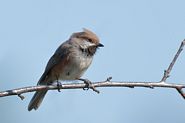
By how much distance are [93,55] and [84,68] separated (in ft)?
0.82

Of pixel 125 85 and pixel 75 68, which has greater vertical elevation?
pixel 75 68

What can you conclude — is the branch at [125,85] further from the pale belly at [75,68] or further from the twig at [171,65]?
the pale belly at [75,68]

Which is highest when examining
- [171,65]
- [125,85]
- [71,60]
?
[71,60]

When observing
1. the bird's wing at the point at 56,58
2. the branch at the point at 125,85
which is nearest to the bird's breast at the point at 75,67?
the bird's wing at the point at 56,58

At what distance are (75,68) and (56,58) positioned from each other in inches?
14.8

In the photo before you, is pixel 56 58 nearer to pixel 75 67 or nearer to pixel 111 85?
pixel 75 67

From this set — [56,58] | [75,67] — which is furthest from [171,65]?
[56,58]

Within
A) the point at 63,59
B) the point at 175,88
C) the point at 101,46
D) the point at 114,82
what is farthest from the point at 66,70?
the point at 175,88

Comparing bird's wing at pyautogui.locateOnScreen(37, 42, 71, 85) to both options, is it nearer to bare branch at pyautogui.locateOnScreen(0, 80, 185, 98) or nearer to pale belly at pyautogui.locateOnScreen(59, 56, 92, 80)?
pale belly at pyautogui.locateOnScreen(59, 56, 92, 80)

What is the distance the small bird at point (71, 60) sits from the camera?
20.7ft

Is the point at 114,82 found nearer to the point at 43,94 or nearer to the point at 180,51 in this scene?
the point at 180,51

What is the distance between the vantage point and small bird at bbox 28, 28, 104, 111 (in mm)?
6316

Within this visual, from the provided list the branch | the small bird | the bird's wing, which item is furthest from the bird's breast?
the branch

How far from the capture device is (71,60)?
6355 mm
